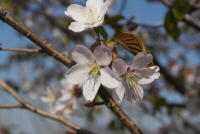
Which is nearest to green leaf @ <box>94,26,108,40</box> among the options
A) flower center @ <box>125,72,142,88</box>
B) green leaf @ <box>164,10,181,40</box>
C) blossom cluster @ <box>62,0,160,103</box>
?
blossom cluster @ <box>62,0,160,103</box>

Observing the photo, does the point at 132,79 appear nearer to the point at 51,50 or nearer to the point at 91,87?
the point at 91,87

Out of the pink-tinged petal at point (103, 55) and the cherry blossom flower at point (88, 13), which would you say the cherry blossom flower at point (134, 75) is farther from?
the cherry blossom flower at point (88, 13)

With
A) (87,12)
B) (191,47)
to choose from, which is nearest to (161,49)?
(191,47)

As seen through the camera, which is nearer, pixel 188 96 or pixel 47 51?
pixel 47 51

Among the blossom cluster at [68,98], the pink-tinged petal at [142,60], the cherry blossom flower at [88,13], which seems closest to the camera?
the pink-tinged petal at [142,60]

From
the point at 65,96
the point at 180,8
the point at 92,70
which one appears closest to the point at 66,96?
the point at 65,96

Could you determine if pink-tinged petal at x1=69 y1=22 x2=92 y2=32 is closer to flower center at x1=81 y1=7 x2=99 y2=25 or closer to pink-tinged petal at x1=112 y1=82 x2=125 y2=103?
flower center at x1=81 y1=7 x2=99 y2=25

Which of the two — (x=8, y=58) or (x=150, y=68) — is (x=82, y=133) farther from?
(x=8, y=58)

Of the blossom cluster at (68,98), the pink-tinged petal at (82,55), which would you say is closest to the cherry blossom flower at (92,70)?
the pink-tinged petal at (82,55)
